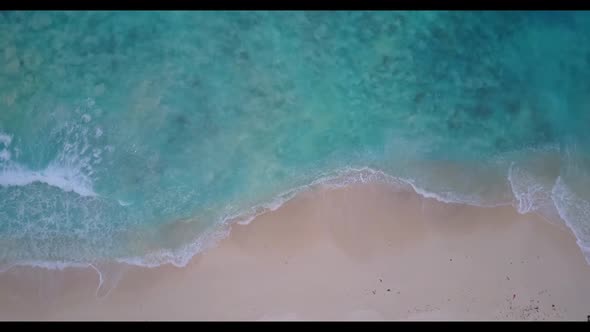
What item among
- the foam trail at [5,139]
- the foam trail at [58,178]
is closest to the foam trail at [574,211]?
the foam trail at [58,178]

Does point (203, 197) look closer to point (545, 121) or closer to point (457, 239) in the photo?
point (457, 239)

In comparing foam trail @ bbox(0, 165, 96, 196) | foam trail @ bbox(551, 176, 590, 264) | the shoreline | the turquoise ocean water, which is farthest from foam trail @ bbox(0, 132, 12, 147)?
foam trail @ bbox(551, 176, 590, 264)

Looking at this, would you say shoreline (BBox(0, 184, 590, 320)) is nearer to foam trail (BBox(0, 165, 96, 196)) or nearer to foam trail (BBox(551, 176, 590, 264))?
foam trail (BBox(551, 176, 590, 264))

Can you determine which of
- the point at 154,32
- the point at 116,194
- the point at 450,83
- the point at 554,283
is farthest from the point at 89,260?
the point at 554,283

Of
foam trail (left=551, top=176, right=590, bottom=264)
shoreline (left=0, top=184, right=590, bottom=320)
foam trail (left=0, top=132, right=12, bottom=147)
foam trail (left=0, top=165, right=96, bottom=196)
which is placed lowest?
shoreline (left=0, top=184, right=590, bottom=320)

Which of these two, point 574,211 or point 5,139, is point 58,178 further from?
point 574,211

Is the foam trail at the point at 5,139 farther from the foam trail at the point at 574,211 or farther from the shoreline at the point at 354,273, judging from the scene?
the foam trail at the point at 574,211
